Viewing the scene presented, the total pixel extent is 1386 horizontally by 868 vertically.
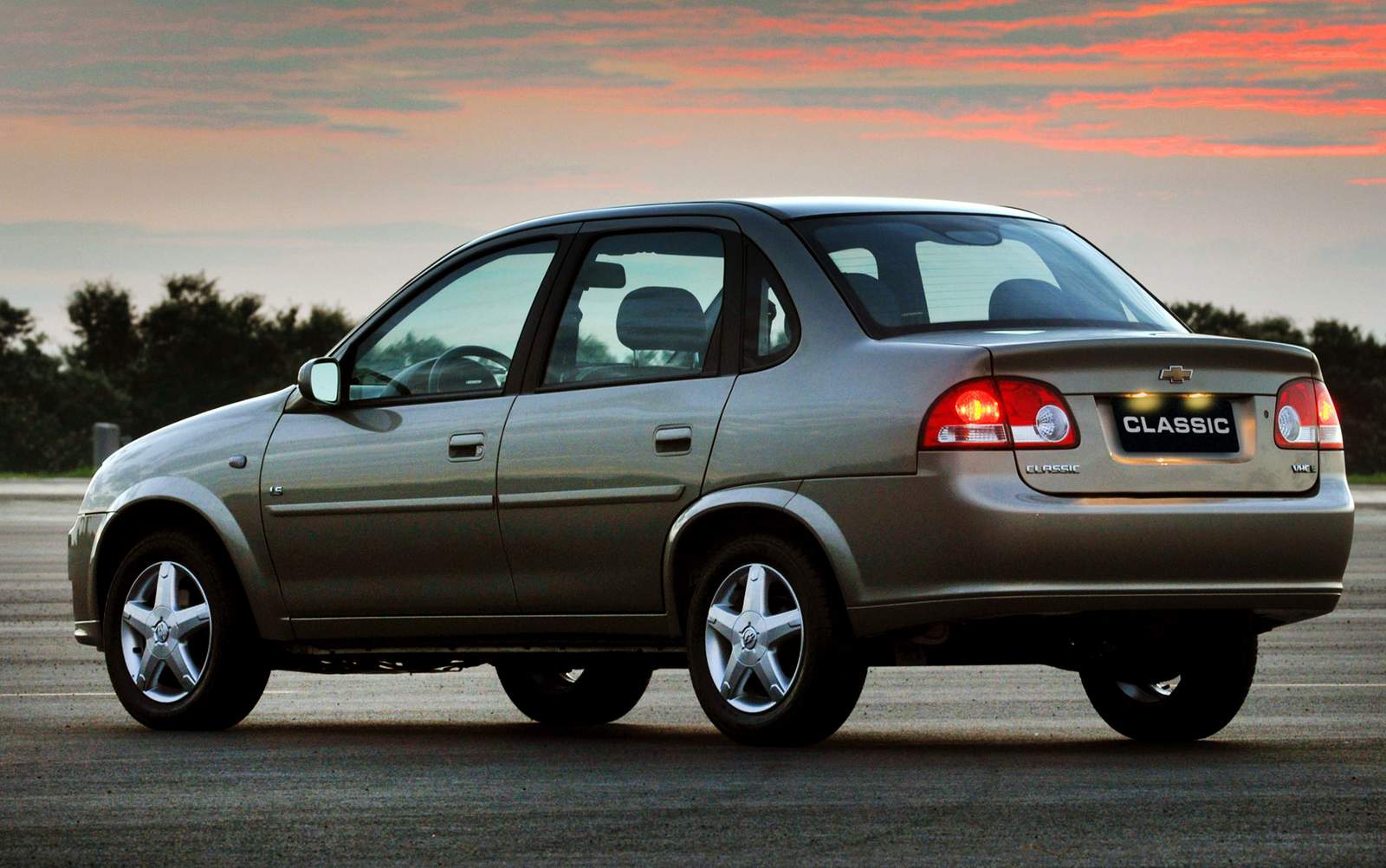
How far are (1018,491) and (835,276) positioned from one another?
→ 1.11 m

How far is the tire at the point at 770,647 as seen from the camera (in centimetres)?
820

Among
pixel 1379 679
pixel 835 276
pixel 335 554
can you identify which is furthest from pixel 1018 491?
pixel 1379 679

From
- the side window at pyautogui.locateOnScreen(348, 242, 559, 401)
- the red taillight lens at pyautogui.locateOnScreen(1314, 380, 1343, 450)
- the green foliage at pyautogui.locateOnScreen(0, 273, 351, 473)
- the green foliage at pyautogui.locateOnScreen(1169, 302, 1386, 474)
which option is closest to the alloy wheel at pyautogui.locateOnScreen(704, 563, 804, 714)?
the side window at pyautogui.locateOnScreen(348, 242, 559, 401)

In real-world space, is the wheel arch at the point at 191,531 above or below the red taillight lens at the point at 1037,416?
below

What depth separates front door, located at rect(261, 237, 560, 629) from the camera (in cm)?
923

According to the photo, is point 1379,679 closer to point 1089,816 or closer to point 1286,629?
point 1286,629

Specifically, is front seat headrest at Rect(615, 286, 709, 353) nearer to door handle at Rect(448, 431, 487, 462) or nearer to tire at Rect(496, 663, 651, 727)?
door handle at Rect(448, 431, 487, 462)

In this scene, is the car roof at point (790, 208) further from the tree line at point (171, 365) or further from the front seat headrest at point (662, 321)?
the tree line at point (171, 365)

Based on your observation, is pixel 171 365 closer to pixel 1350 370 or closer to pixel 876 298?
pixel 1350 370

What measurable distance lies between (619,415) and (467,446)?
713 millimetres

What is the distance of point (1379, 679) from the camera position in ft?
39.0

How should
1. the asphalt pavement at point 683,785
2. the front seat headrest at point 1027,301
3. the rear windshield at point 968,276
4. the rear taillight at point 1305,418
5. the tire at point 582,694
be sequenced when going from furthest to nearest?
the tire at point 582,694, the front seat headrest at point 1027,301, the rear windshield at point 968,276, the rear taillight at point 1305,418, the asphalt pavement at point 683,785

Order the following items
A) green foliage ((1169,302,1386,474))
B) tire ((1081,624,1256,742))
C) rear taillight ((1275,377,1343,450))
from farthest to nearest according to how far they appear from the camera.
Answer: green foliage ((1169,302,1386,474)) < tire ((1081,624,1256,742)) < rear taillight ((1275,377,1343,450))

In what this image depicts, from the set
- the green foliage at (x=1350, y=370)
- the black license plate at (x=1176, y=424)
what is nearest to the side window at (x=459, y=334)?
the black license plate at (x=1176, y=424)
